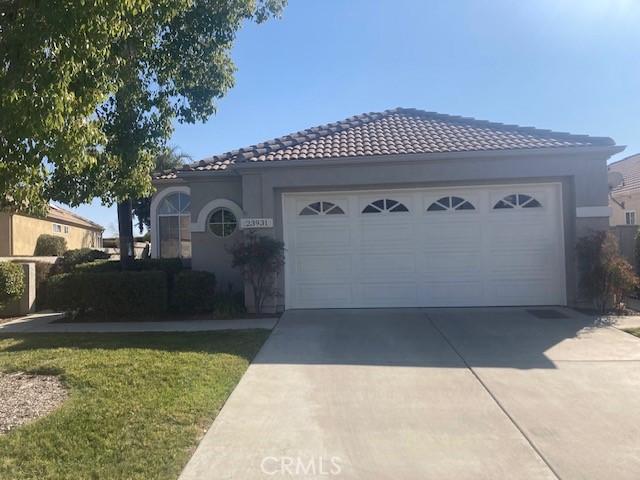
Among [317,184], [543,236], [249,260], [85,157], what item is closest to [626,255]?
[543,236]

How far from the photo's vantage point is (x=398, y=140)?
11758 millimetres

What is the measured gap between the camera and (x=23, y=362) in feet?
23.2

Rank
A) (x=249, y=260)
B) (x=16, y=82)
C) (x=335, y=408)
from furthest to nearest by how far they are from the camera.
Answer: (x=249, y=260), (x=335, y=408), (x=16, y=82)

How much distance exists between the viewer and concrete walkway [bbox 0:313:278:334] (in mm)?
9571

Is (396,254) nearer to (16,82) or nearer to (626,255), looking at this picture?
(626,255)

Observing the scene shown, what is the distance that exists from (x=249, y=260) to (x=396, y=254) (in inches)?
126

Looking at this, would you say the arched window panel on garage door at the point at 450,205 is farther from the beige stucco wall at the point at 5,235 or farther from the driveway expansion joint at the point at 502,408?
the beige stucco wall at the point at 5,235

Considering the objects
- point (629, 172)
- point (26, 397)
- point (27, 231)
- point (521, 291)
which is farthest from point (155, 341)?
point (27, 231)

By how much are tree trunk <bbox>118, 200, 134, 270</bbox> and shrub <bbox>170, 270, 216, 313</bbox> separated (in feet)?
9.33

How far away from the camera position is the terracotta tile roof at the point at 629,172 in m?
21.6

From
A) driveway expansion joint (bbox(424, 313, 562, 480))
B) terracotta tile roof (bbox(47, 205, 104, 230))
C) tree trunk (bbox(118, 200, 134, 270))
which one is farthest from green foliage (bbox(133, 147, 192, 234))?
driveway expansion joint (bbox(424, 313, 562, 480))

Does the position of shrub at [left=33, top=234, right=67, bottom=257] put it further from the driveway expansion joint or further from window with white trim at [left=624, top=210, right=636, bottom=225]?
window with white trim at [left=624, top=210, right=636, bottom=225]

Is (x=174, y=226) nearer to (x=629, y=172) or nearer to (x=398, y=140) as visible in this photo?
(x=398, y=140)

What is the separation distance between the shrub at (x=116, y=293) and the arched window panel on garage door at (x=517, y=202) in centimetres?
753
